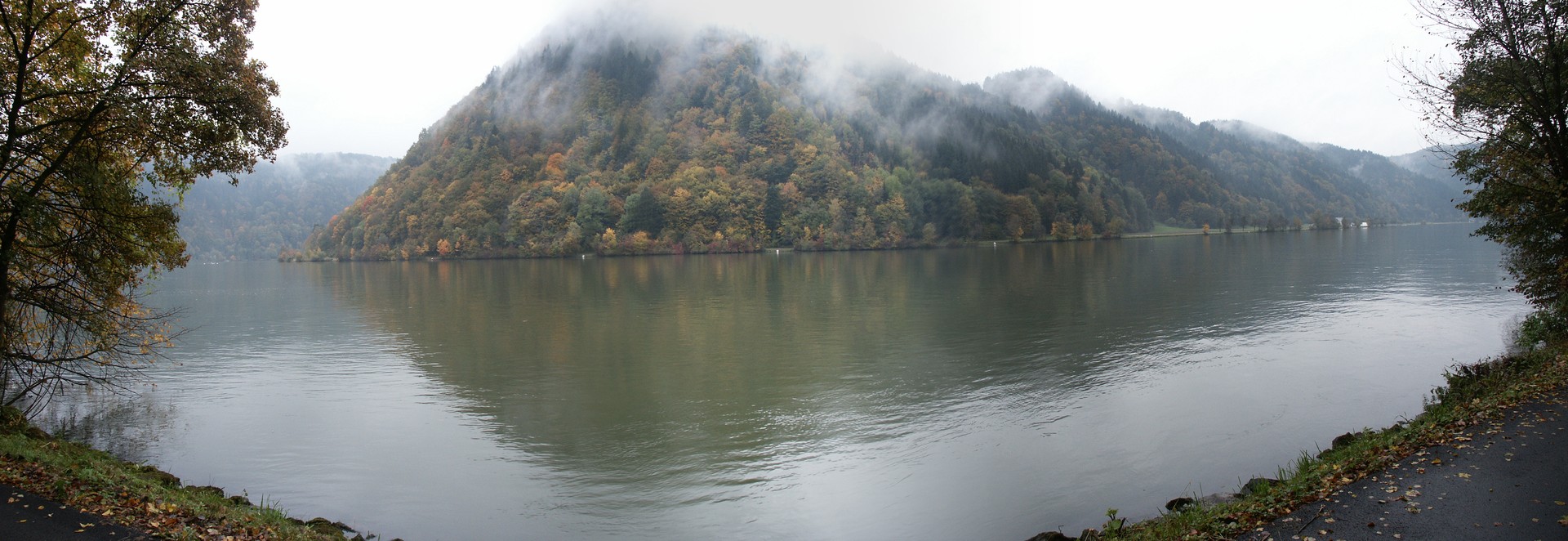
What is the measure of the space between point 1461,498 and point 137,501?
1515 centimetres

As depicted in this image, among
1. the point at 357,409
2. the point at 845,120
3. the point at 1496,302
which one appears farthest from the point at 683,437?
the point at 845,120

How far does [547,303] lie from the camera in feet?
159

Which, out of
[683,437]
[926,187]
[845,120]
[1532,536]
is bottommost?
[683,437]

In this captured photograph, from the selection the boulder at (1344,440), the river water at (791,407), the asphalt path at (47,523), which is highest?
the asphalt path at (47,523)

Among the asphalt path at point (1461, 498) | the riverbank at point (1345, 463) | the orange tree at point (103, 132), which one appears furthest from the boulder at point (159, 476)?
the asphalt path at point (1461, 498)

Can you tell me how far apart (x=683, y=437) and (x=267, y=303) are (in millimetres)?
52056

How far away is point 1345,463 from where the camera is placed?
1016cm

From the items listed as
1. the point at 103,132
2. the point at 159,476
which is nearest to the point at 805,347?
the point at 159,476

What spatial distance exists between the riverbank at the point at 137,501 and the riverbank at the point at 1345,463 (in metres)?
9.79

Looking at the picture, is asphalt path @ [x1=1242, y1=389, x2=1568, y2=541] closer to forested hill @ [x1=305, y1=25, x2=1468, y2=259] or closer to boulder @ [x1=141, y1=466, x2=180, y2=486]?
boulder @ [x1=141, y1=466, x2=180, y2=486]

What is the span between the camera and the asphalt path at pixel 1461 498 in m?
7.48

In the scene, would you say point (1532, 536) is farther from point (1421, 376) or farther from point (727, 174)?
point (727, 174)

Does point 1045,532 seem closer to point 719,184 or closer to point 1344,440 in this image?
point 1344,440

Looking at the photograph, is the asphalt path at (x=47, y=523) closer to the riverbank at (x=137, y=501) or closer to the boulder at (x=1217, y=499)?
the riverbank at (x=137, y=501)
